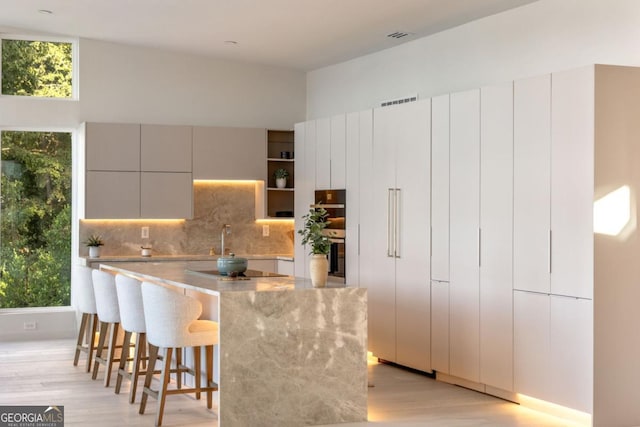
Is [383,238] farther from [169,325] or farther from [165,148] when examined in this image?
[165,148]

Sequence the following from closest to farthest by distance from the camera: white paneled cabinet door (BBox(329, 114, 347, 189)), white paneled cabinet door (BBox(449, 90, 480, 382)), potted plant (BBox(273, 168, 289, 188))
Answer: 1. white paneled cabinet door (BBox(449, 90, 480, 382))
2. white paneled cabinet door (BBox(329, 114, 347, 189))
3. potted plant (BBox(273, 168, 289, 188))

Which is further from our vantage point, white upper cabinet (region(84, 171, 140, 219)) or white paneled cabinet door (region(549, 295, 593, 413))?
white upper cabinet (region(84, 171, 140, 219))

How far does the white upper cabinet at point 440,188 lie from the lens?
7.04m

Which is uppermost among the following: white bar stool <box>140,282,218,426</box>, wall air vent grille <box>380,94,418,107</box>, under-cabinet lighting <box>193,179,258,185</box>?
wall air vent grille <box>380,94,418,107</box>

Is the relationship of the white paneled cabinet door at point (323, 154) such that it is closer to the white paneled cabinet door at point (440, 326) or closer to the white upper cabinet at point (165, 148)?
the white upper cabinet at point (165, 148)

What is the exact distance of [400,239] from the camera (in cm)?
763

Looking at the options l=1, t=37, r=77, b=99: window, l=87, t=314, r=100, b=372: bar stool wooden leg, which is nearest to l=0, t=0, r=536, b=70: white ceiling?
l=1, t=37, r=77, b=99: window

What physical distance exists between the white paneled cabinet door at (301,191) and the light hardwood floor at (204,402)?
5.83 feet

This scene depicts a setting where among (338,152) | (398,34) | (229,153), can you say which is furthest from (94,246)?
(398,34)

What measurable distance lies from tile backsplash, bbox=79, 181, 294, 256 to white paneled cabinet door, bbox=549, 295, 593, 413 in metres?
4.96

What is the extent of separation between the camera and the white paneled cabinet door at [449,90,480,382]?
6.70 meters

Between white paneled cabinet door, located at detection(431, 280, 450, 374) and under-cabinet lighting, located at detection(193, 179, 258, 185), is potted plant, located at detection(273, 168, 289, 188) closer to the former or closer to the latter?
under-cabinet lighting, located at detection(193, 179, 258, 185)

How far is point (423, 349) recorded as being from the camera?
7.36 m

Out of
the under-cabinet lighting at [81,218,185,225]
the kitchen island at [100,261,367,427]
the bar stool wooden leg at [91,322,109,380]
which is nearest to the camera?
the kitchen island at [100,261,367,427]
